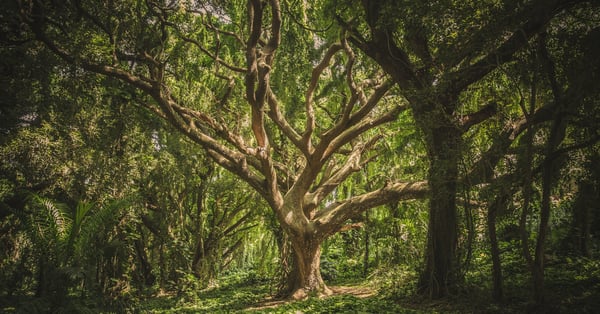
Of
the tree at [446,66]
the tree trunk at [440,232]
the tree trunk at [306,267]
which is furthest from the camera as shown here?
the tree trunk at [306,267]

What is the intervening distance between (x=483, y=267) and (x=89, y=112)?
8506 mm

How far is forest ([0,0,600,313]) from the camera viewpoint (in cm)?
418

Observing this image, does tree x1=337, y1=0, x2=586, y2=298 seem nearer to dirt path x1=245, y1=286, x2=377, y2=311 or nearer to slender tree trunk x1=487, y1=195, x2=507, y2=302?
slender tree trunk x1=487, y1=195, x2=507, y2=302

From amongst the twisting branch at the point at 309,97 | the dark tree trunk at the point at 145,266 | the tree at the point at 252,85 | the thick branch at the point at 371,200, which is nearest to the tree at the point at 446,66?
the tree at the point at 252,85

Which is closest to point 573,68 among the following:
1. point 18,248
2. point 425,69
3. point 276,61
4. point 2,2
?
point 425,69

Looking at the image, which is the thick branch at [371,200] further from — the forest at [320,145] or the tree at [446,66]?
the tree at [446,66]

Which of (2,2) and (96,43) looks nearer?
(2,2)

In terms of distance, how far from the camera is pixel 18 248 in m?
8.12

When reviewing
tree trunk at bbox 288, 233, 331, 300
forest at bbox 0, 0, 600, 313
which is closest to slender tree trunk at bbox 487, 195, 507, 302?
forest at bbox 0, 0, 600, 313

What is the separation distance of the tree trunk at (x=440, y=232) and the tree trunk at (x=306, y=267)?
2.70 m

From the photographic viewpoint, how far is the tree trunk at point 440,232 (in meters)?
5.14

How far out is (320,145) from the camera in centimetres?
795

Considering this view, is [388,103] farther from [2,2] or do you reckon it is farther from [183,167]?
[2,2]

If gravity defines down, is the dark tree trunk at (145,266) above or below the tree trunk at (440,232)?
below
